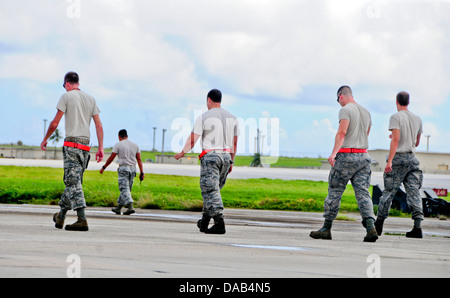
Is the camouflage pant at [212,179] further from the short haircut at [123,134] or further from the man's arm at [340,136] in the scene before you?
the short haircut at [123,134]

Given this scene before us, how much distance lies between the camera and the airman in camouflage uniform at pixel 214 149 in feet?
32.7

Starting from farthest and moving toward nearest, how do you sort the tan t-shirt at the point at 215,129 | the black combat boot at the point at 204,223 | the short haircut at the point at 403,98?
the short haircut at the point at 403,98 → the black combat boot at the point at 204,223 → the tan t-shirt at the point at 215,129

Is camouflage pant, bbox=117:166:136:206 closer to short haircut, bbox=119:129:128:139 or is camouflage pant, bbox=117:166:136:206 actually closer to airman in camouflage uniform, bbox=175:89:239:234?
short haircut, bbox=119:129:128:139

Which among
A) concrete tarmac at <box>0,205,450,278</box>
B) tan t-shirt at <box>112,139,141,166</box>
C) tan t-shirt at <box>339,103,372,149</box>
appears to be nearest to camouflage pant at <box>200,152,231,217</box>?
concrete tarmac at <box>0,205,450,278</box>

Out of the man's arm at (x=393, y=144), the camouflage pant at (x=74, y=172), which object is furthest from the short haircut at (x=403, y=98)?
the camouflage pant at (x=74, y=172)

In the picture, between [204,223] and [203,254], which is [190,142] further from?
[203,254]

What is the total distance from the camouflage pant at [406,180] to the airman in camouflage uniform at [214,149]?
8.55 feet

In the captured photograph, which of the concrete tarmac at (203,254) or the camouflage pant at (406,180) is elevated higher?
the camouflage pant at (406,180)

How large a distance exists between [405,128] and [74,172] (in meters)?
5.16

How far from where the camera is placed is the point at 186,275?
557 centimetres

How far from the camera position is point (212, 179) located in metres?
9.98

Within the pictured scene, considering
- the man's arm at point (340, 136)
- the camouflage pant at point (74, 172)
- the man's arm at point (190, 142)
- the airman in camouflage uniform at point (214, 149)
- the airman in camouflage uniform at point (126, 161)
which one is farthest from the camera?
the airman in camouflage uniform at point (126, 161)
